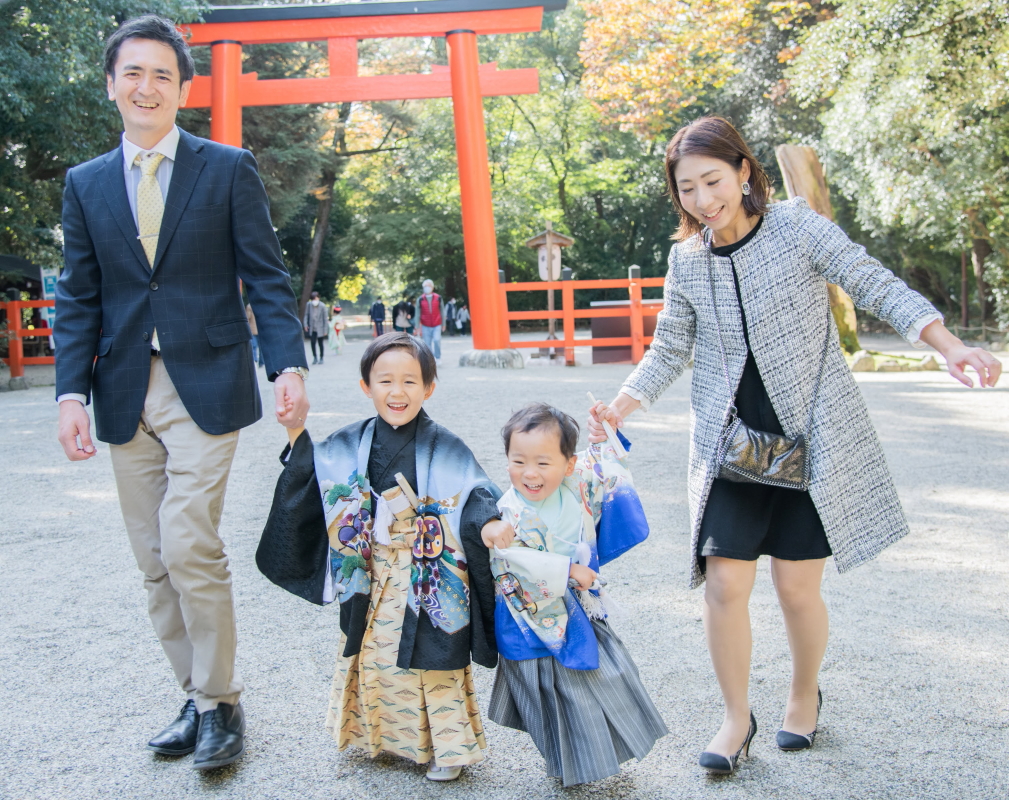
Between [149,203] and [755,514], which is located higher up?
[149,203]

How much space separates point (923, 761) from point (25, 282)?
21564 mm

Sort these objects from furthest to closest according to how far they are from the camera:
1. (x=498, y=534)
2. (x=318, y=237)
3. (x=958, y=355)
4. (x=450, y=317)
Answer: (x=450, y=317) → (x=318, y=237) → (x=498, y=534) → (x=958, y=355)

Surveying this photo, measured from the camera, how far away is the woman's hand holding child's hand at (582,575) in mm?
2070

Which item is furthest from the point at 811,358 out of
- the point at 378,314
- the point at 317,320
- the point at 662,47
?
the point at 662,47

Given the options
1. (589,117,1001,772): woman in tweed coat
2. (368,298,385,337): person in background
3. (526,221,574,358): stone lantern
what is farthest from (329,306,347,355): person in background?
(589,117,1001,772): woman in tweed coat

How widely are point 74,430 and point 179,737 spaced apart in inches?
33.0

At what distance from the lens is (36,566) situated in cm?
405

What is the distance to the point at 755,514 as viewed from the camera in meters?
2.21

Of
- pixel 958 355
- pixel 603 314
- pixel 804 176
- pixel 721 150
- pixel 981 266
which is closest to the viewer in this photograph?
pixel 958 355

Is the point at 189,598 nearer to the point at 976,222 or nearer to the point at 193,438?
the point at 193,438

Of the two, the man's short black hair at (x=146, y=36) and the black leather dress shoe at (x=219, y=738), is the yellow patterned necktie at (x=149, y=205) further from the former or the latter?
the black leather dress shoe at (x=219, y=738)

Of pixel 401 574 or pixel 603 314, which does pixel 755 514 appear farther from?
pixel 603 314

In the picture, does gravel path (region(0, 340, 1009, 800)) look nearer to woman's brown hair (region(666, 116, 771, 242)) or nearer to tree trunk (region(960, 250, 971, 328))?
woman's brown hair (region(666, 116, 771, 242))

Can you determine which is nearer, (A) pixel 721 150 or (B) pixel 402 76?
(A) pixel 721 150
